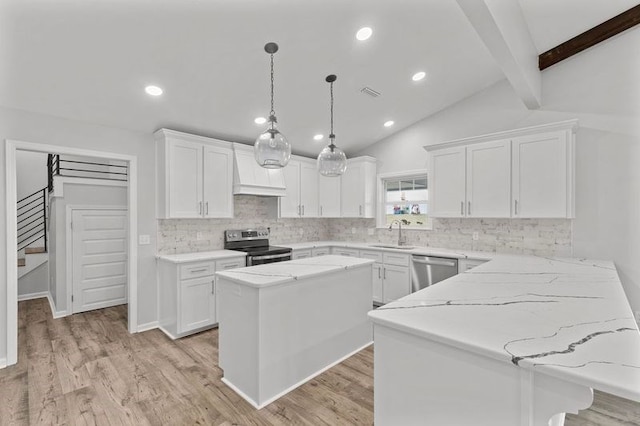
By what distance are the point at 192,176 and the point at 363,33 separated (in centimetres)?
263

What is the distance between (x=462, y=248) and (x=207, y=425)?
12.2ft

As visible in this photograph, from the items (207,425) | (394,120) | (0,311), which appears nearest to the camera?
(207,425)

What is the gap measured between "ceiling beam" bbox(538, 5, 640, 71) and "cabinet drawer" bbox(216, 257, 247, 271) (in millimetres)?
4386

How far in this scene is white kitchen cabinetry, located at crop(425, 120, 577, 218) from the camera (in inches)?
127

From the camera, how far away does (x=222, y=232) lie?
4.57 metres

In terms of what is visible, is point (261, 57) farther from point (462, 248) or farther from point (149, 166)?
point (462, 248)

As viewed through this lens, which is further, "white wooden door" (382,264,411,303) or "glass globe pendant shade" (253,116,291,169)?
"white wooden door" (382,264,411,303)

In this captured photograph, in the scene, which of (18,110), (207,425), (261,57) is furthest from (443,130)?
(18,110)

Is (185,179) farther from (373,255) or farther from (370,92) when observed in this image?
(373,255)

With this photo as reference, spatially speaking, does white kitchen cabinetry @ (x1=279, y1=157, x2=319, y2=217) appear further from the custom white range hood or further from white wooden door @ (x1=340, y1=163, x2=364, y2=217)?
white wooden door @ (x1=340, y1=163, x2=364, y2=217)

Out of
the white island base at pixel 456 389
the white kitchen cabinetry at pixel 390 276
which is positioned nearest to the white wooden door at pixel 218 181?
the white kitchen cabinetry at pixel 390 276

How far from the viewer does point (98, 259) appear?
4.69 m

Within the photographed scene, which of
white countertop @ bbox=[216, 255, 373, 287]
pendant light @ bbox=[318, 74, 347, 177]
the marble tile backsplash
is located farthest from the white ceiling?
white countertop @ bbox=[216, 255, 373, 287]

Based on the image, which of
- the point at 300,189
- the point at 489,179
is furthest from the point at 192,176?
the point at 489,179
